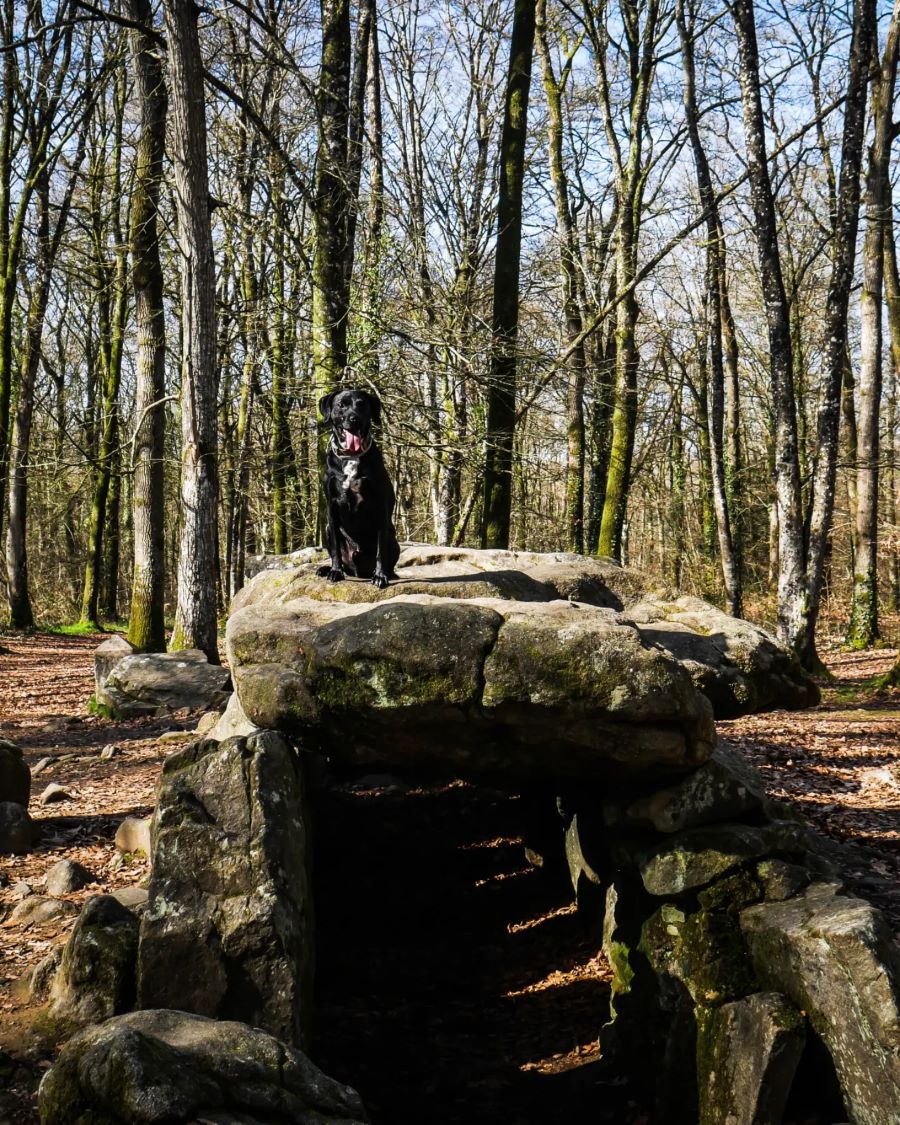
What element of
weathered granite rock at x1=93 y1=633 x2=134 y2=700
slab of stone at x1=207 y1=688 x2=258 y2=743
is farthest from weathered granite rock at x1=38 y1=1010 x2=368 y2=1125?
weathered granite rock at x1=93 y1=633 x2=134 y2=700

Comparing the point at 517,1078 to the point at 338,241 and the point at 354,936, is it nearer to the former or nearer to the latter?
the point at 354,936

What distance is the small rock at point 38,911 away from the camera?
5.36 m

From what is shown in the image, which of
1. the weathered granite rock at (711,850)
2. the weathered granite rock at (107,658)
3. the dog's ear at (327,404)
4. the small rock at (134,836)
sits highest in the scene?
the dog's ear at (327,404)

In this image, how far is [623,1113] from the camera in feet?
16.6

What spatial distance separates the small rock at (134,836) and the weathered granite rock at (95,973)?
147 cm

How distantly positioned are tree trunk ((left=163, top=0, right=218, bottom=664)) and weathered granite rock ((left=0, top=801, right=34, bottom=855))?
16.5 feet

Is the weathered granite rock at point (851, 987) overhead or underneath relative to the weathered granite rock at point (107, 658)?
underneath

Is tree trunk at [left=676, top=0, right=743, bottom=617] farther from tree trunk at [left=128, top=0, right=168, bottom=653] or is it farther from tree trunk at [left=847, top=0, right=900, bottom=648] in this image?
tree trunk at [left=128, top=0, right=168, bottom=653]

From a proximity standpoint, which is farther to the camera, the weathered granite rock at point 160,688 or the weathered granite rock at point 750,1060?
the weathered granite rock at point 160,688

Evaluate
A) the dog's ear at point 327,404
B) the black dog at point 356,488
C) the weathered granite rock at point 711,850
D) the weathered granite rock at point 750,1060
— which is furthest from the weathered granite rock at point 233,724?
the weathered granite rock at point 750,1060

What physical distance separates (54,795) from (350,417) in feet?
13.0

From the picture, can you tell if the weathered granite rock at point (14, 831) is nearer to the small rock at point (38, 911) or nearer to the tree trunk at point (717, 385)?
the small rock at point (38, 911)

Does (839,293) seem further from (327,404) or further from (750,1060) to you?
(750,1060)

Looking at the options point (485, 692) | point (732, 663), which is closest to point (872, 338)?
point (732, 663)
